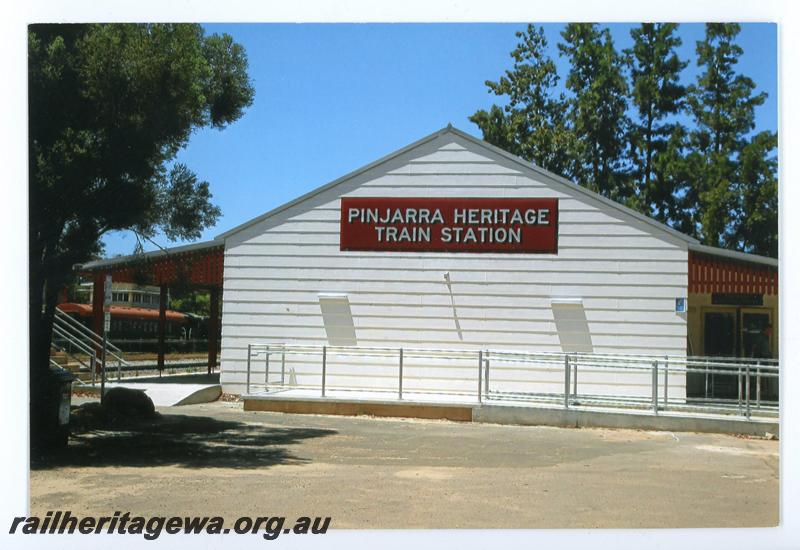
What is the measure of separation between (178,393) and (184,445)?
4509 millimetres

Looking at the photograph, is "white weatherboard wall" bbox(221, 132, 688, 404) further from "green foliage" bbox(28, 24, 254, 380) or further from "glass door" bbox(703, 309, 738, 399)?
"green foliage" bbox(28, 24, 254, 380)

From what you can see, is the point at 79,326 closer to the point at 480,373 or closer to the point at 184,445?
the point at 184,445

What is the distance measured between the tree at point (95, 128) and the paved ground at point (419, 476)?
191cm

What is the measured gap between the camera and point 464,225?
635 inches

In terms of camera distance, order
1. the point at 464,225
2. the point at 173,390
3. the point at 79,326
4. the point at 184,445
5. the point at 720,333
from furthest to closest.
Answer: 1. the point at 720,333
2. the point at 79,326
3. the point at 173,390
4. the point at 464,225
5. the point at 184,445

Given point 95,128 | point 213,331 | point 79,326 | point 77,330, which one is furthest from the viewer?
point 213,331

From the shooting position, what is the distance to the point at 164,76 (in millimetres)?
11781

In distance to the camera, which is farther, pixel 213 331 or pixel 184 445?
pixel 213 331

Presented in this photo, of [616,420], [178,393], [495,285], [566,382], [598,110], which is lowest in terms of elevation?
[616,420]

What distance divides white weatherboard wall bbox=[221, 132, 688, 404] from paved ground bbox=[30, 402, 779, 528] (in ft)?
6.97

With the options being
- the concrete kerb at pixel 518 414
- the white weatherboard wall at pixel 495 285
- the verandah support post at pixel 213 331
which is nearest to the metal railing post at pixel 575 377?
the concrete kerb at pixel 518 414

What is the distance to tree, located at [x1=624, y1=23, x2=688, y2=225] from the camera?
21.7m

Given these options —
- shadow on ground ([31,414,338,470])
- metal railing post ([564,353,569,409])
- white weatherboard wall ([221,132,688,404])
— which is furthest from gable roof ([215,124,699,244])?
shadow on ground ([31,414,338,470])

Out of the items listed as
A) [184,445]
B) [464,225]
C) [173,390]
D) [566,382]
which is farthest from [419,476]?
[173,390]
